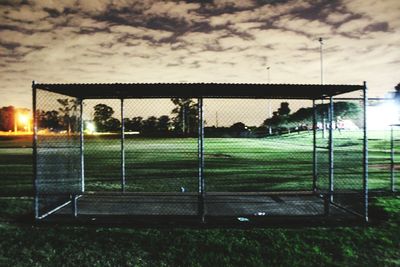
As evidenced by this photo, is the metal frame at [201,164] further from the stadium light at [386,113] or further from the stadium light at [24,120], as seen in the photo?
the stadium light at [24,120]

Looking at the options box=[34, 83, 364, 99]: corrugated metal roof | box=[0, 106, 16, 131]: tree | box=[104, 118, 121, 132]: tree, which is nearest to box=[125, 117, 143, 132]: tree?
box=[104, 118, 121, 132]: tree

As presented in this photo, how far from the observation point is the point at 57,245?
20.3 feet

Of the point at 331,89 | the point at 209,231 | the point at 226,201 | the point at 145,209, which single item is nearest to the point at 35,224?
the point at 145,209

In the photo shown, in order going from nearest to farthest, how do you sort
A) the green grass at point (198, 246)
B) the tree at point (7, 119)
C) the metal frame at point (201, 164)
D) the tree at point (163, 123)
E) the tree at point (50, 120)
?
1. the green grass at point (198, 246)
2. the metal frame at point (201, 164)
3. the tree at point (50, 120)
4. the tree at point (163, 123)
5. the tree at point (7, 119)

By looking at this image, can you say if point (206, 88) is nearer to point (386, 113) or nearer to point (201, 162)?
point (201, 162)

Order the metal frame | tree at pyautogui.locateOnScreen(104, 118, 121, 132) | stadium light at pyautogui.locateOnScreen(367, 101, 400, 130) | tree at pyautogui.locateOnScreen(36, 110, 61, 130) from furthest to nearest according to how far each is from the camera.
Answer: tree at pyautogui.locateOnScreen(104, 118, 121, 132)
tree at pyautogui.locateOnScreen(36, 110, 61, 130)
stadium light at pyautogui.locateOnScreen(367, 101, 400, 130)
the metal frame

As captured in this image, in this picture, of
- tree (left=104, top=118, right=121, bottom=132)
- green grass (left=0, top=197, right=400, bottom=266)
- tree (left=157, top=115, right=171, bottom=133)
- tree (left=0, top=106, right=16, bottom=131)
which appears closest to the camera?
green grass (left=0, top=197, right=400, bottom=266)

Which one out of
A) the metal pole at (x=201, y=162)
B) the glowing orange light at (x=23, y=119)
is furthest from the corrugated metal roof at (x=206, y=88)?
the glowing orange light at (x=23, y=119)

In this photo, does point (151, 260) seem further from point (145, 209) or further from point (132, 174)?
point (132, 174)

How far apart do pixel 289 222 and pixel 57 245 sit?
459 centimetres

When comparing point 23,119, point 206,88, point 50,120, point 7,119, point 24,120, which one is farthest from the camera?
point 7,119

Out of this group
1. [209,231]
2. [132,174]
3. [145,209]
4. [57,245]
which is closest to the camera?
[57,245]

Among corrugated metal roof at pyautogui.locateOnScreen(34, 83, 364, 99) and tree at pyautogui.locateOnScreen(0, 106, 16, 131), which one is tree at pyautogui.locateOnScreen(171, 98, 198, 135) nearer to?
corrugated metal roof at pyautogui.locateOnScreen(34, 83, 364, 99)

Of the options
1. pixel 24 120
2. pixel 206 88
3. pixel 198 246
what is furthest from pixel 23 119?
pixel 198 246
